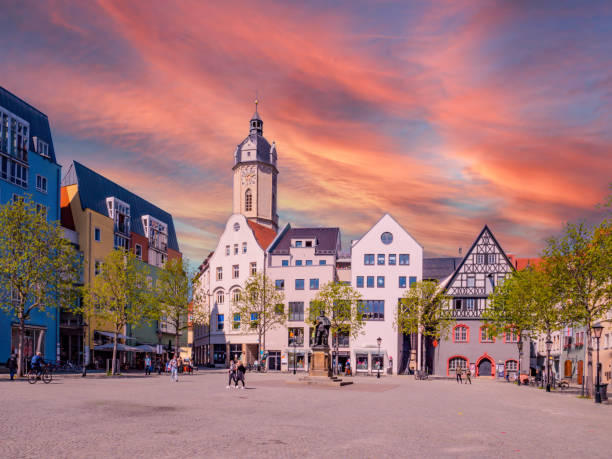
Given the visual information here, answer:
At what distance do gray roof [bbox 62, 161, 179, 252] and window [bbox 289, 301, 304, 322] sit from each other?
2445 cm

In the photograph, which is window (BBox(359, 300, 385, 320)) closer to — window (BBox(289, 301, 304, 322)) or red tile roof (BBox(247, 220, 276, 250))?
window (BBox(289, 301, 304, 322))

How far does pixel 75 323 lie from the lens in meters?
72.8

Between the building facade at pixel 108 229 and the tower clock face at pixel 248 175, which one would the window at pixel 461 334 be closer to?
the building facade at pixel 108 229

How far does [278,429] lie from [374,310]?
224ft

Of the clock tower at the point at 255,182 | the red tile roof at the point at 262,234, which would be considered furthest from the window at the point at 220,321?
the clock tower at the point at 255,182

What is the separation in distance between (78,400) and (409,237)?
2550 inches

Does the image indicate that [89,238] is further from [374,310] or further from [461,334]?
[461,334]

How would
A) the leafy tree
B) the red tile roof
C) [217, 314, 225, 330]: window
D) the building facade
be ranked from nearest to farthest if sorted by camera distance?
the building facade < the leafy tree < [217, 314, 225, 330]: window < the red tile roof

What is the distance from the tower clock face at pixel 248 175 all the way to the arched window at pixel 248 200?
1.43m

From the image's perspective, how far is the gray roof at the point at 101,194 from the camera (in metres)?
78.6

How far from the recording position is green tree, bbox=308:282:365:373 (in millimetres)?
77562

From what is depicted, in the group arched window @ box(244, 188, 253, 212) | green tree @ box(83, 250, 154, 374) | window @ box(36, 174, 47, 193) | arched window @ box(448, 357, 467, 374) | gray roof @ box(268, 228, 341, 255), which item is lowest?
arched window @ box(448, 357, 467, 374)

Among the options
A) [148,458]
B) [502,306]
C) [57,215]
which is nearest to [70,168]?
[57,215]

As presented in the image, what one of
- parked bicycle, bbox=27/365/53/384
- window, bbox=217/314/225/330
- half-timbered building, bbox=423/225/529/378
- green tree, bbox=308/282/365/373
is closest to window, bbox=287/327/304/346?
green tree, bbox=308/282/365/373
